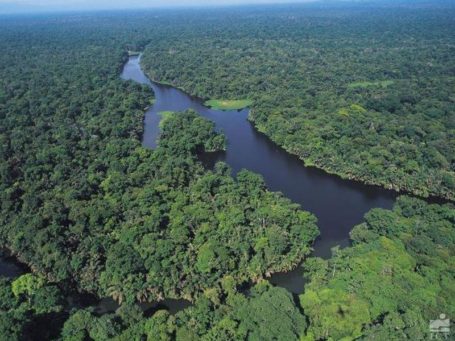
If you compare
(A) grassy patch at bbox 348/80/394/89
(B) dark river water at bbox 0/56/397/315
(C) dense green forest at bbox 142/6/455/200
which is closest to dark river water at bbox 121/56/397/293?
(B) dark river water at bbox 0/56/397/315

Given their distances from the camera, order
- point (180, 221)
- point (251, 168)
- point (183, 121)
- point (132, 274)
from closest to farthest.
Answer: point (132, 274) → point (180, 221) → point (251, 168) → point (183, 121)

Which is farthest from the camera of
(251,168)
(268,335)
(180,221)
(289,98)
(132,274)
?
(289,98)

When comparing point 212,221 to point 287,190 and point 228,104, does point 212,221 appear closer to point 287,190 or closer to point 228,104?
point 287,190

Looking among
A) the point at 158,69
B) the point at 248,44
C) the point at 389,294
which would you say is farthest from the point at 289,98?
the point at 248,44

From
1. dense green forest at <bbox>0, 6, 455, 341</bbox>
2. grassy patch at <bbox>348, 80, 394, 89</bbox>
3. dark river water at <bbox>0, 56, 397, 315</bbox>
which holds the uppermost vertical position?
grassy patch at <bbox>348, 80, 394, 89</bbox>

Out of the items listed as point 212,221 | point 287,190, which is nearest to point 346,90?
point 287,190

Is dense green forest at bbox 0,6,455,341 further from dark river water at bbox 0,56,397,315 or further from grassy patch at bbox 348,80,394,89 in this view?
grassy patch at bbox 348,80,394,89

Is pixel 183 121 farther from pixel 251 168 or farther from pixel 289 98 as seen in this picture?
pixel 289 98
